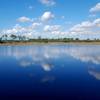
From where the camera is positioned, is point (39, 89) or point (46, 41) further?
point (46, 41)

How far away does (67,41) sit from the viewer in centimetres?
13812

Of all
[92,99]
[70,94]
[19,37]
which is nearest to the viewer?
[92,99]

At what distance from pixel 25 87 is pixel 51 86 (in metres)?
1.30

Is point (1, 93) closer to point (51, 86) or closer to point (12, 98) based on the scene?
point (12, 98)

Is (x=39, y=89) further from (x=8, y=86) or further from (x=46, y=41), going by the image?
(x=46, y=41)

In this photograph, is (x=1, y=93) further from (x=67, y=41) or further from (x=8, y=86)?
(x=67, y=41)

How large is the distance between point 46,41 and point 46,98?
12438cm

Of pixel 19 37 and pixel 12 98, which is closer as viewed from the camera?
pixel 12 98

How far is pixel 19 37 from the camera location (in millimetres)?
132875

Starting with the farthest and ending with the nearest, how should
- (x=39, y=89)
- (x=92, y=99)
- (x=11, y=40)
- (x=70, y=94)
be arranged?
(x=11, y=40) < (x=39, y=89) < (x=70, y=94) < (x=92, y=99)

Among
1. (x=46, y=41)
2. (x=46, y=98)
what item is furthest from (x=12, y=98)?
(x=46, y=41)

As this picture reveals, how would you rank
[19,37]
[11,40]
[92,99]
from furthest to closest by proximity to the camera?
[19,37]
[11,40]
[92,99]

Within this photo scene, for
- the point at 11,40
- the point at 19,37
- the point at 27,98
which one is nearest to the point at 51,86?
the point at 27,98

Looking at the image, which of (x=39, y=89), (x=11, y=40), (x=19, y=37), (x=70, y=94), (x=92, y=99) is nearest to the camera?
(x=92, y=99)
